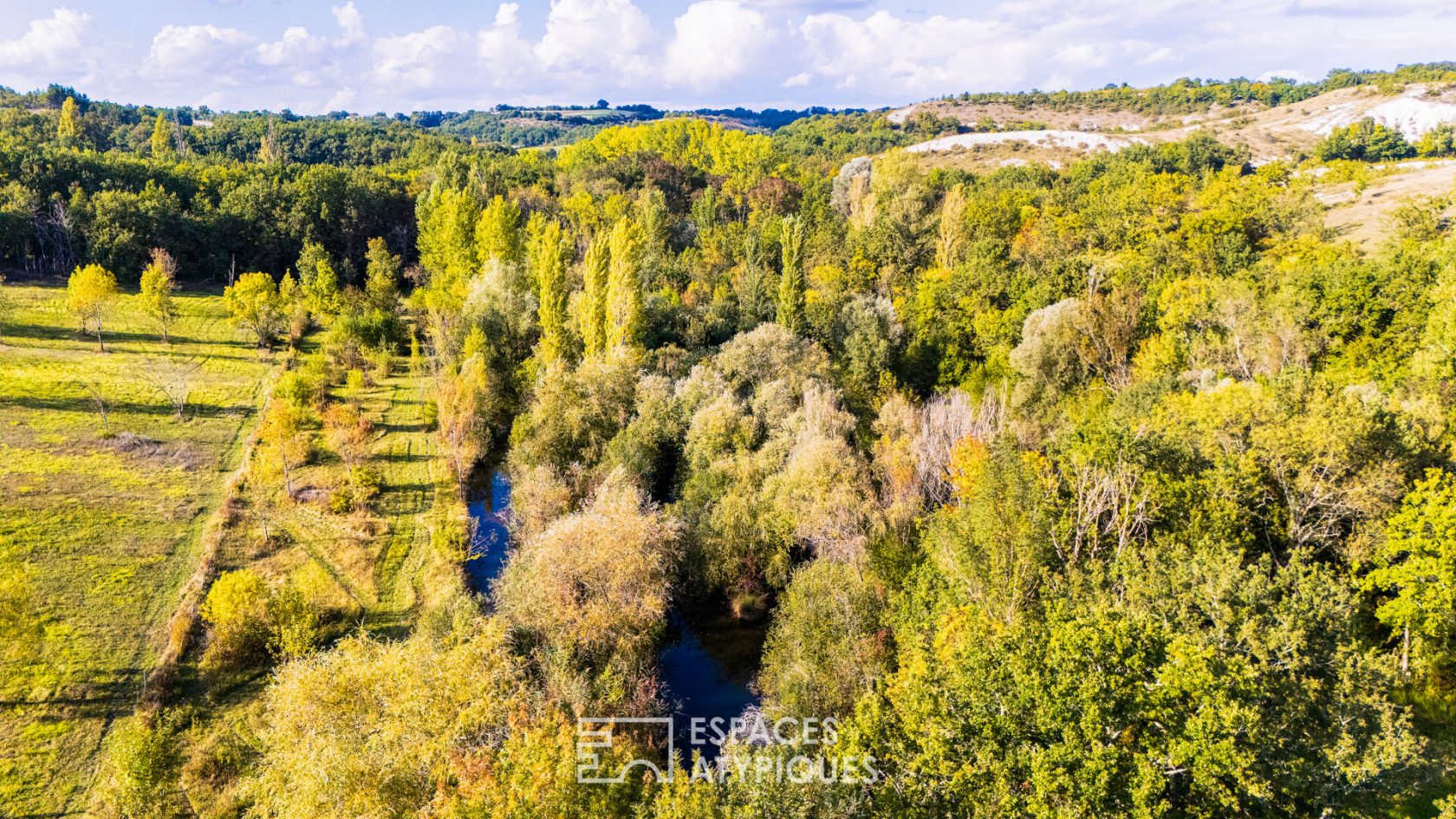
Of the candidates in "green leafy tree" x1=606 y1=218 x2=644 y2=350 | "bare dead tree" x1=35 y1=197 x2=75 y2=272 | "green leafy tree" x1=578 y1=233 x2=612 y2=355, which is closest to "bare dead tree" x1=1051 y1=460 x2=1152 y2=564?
"green leafy tree" x1=606 y1=218 x2=644 y2=350

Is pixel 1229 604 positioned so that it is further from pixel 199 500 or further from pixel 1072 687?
pixel 199 500

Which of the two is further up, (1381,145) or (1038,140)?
(1038,140)

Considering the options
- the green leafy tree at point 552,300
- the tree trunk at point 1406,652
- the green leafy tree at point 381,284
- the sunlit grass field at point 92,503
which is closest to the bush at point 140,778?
the sunlit grass field at point 92,503

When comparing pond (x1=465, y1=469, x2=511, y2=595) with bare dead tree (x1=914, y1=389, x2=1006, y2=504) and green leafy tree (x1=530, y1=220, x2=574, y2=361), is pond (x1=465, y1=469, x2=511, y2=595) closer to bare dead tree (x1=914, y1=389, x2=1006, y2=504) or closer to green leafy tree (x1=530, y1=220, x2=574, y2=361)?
green leafy tree (x1=530, y1=220, x2=574, y2=361)

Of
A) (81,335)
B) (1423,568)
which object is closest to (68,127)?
(81,335)

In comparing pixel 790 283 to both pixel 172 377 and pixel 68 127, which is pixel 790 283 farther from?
pixel 68 127
